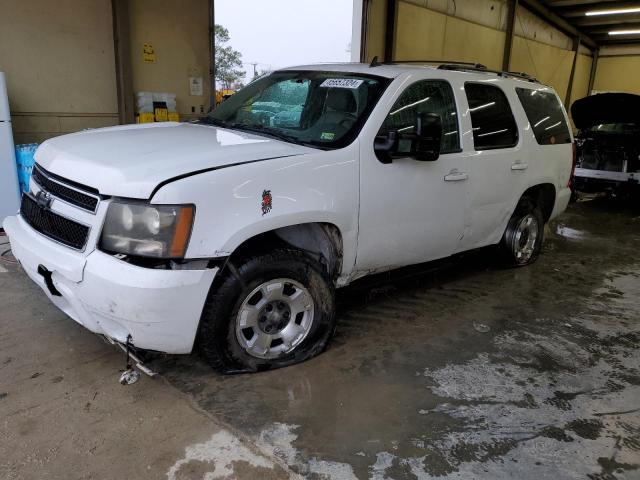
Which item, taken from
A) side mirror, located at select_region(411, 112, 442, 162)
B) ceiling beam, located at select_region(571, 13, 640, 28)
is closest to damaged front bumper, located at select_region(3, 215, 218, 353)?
side mirror, located at select_region(411, 112, 442, 162)

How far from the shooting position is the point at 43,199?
2926 mm

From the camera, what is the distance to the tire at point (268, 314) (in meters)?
2.74

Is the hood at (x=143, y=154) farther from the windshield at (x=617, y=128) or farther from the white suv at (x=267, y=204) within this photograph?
the windshield at (x=617, y=128)

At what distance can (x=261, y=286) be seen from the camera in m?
2.87

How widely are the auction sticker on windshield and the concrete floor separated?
139 centimetres

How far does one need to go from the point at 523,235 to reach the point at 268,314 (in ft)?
10.4

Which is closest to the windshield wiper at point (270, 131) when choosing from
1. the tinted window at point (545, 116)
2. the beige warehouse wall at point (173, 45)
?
the tinted window at point (545, 116)

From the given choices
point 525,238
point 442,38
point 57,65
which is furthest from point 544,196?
point 442,38

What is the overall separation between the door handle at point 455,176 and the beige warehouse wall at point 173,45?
5737 millimetres

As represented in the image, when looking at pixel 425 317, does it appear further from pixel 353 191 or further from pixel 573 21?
pixel 573 21

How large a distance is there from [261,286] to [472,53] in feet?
47.4

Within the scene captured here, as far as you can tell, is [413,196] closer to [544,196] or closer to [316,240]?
[316,240]

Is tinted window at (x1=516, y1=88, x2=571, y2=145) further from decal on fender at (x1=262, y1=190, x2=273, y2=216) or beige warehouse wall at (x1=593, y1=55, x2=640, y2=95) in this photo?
beige warehouse wall at (x1=593, y1=55, x2=640, y2=95)

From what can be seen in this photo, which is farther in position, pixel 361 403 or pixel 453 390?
pixel 453 390
